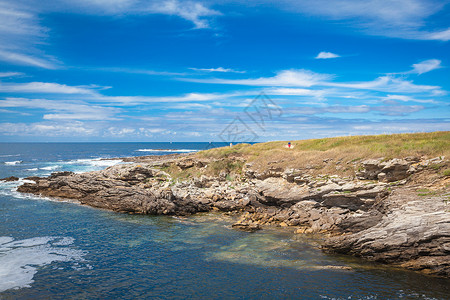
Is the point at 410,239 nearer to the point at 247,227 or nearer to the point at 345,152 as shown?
the point at 247,227

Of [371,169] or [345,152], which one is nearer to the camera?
[371,169]

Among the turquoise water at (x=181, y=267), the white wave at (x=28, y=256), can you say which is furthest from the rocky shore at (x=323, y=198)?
the white wave at (x=28, y=256)

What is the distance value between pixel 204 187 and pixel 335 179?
763 inches

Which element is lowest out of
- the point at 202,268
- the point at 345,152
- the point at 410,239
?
the point at 202,268

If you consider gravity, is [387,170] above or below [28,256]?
above

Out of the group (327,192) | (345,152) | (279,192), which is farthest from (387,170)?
Result: (279,192)

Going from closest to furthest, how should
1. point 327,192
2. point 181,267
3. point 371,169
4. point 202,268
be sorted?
point 202,268, point 181,267, point 327,192, point 371,169

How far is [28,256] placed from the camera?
67.3ft

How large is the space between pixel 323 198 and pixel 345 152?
992 centimetres

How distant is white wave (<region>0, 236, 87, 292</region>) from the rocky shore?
37.0 feet

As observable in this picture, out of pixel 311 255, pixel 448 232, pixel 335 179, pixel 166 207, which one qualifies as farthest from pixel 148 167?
pixel 448 232

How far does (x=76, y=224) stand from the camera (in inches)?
1131

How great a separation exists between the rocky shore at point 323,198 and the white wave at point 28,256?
11267 millimetres

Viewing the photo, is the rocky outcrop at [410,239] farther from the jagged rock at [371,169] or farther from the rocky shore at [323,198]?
the jagged rock at [371,169]
